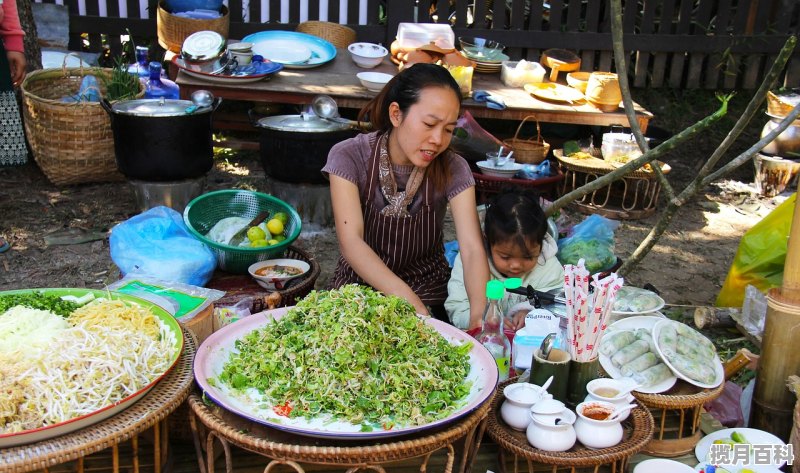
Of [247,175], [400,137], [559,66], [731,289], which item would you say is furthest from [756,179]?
[400,137]

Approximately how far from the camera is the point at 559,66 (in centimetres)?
655

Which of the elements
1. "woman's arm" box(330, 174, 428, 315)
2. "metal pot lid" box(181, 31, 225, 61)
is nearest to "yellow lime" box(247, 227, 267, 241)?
"woman's arm" box(330, 174, 428, 315)

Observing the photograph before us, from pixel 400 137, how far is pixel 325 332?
3.69 ft

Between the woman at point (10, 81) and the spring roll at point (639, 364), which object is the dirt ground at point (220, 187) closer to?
the woman at point (10, 81)

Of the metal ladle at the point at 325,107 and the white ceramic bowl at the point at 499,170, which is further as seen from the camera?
the white ceramic bowl at the point at 499,170

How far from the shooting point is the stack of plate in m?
6.53

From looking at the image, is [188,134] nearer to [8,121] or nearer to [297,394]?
[8,121]

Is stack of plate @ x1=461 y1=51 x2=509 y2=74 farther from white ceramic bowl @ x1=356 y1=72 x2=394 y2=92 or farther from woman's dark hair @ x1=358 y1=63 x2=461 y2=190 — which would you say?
woman's dark hair @ x1=358 y1=63 x2=461 y2=190

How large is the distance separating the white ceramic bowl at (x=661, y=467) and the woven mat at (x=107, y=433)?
121 cm

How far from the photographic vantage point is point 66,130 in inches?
217

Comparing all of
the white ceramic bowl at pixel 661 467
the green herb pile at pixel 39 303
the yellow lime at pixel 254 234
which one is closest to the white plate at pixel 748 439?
the white ceramic bowl at pixel 661 467

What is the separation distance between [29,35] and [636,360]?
5.54m

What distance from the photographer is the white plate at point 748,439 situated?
2.09 m

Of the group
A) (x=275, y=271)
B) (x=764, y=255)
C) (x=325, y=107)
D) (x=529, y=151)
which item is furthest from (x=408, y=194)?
(x=529, y=151)
